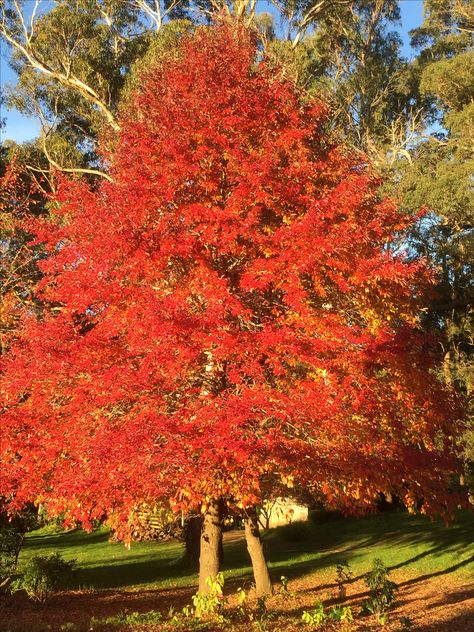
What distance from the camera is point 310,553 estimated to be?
69.3 ft

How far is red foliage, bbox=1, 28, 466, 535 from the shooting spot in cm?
803

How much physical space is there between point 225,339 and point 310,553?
15.4m

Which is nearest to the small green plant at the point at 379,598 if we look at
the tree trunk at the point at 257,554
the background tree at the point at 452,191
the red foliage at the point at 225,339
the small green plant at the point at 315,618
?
the small green plant at the point at 315,618

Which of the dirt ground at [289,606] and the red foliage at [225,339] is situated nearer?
the red foliage at [225,339]

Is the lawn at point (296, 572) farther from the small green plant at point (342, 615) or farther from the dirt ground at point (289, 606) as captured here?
the small green plant at point (342, 615)

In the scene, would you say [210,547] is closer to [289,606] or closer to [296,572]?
[289,606]

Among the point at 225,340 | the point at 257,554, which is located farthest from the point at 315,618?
the point at 225,340

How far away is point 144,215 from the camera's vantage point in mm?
9633

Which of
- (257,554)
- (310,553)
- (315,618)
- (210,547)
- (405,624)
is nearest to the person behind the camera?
(315,618)

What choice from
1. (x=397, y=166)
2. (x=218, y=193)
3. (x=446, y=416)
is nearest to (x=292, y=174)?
(x=218, y=193)

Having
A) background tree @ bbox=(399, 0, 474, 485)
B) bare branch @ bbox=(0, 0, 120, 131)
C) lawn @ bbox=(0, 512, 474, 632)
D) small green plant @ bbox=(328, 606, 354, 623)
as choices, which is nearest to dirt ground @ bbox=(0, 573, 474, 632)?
lawn @ bbox=(0, 512, 474, 632)

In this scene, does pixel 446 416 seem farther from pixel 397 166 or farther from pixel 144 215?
pixel 397 166

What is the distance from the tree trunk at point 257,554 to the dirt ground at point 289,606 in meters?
0.30

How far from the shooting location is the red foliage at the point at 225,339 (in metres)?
8.03
